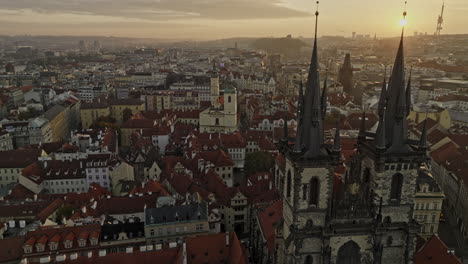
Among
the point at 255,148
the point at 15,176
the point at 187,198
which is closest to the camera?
the point at 187,198

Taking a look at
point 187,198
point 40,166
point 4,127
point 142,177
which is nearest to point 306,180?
point 187,198

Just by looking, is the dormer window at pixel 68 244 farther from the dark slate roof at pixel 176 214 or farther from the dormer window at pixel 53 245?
the dark slate roof at pixel 176 214

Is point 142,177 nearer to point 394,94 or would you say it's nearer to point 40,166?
point 40,166

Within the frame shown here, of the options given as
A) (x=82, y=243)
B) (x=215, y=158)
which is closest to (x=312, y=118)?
(x=82, y=243)

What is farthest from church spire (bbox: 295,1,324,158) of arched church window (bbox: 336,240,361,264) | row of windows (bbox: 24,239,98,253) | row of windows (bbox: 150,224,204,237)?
row of windows (bbox: 24,239,98,253)

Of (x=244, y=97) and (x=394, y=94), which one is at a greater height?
(x=394, y=94)

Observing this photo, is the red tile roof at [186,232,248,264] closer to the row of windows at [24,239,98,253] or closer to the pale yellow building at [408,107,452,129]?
the row of windows at [24,239,98,253]

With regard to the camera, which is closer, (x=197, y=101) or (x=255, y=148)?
(x=255, y=148)

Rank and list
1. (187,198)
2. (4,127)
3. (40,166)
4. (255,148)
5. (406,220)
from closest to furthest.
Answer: (406,220) → (187,198) → (40,166) → (255,148) → (4,127)
